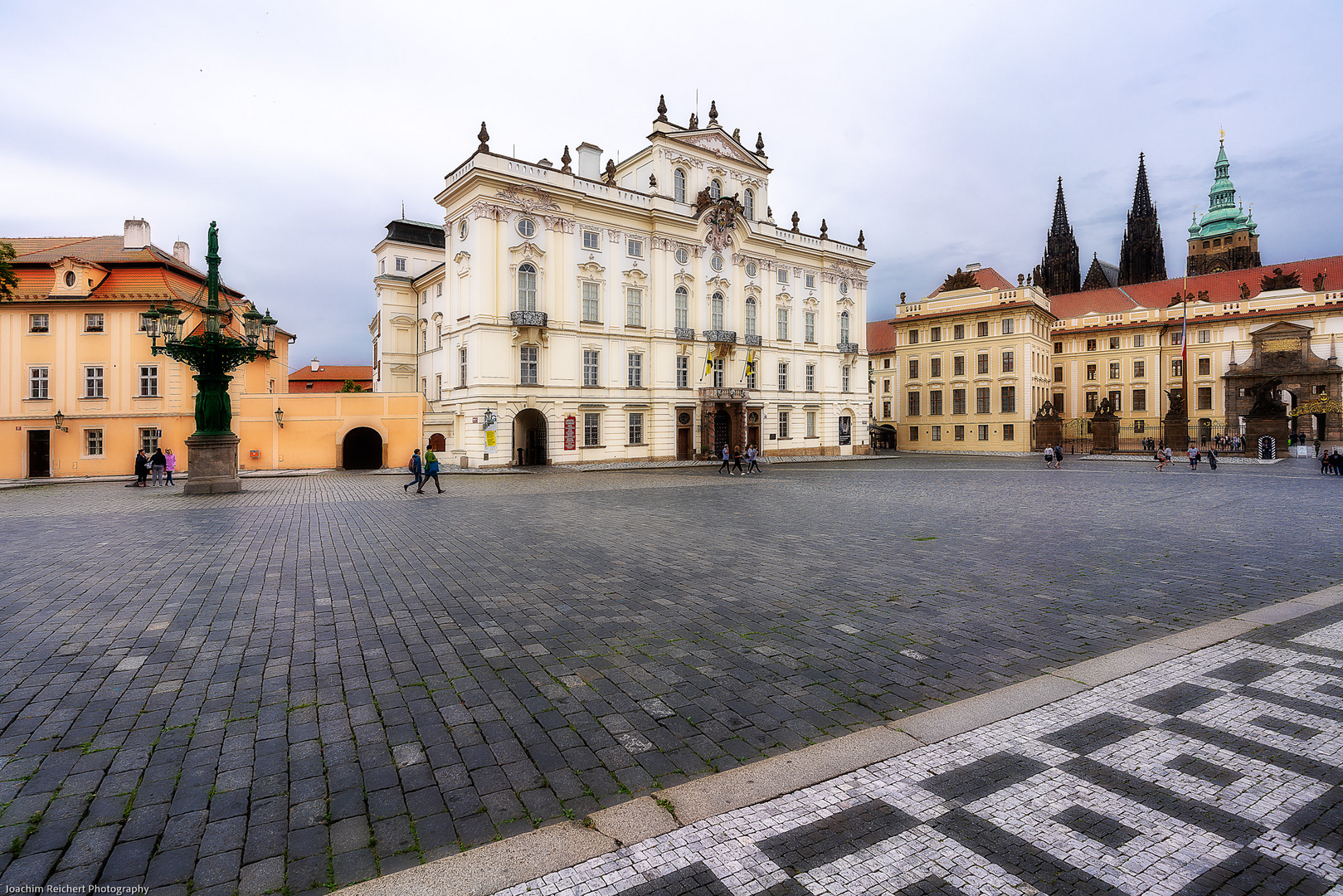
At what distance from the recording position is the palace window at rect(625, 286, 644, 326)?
40.4 metres

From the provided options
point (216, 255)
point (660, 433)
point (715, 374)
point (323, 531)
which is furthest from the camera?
point (715, 374)

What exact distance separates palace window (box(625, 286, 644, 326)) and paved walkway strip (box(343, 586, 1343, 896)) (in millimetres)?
37680

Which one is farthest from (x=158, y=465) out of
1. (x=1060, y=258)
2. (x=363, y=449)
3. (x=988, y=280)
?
(x=1060, y=258)

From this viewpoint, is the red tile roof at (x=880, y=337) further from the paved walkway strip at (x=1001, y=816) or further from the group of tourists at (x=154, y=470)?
the paved walkway strip at (x=1001, y=816)

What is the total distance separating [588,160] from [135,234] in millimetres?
28207

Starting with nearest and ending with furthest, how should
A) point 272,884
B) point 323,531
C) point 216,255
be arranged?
point 272,884, point 323,531, point 216,255

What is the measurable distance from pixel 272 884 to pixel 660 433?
39.1m

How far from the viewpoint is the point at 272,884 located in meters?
2.64

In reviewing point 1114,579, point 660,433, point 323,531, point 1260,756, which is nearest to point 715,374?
point 660,433

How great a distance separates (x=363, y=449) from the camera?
128 ft

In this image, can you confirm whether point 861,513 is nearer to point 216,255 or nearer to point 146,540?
point 146,540

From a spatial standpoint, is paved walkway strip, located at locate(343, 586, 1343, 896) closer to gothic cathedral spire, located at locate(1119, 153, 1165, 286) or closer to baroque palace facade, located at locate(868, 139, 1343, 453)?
baroque palace facade, located at locate(868, 139, 1343, 453)

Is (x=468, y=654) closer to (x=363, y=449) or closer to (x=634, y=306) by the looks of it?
(x=634, y=306)

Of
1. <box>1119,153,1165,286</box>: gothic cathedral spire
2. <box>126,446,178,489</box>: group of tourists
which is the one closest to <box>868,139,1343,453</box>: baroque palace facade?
<box>1119,153,1165,286</box>: gothic cathedral spire
